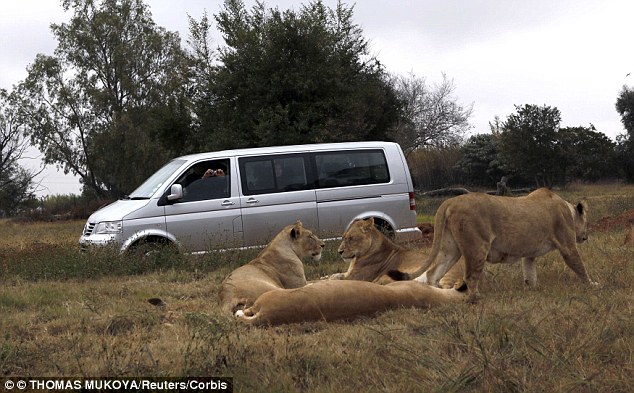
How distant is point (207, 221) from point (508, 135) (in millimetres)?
28506

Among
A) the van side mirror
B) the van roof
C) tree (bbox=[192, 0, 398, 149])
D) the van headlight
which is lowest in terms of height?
the van headlight

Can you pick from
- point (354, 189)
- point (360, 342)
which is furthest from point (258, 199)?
point (360, 342)

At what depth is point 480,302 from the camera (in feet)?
22.2

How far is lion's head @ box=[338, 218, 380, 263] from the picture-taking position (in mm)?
8828

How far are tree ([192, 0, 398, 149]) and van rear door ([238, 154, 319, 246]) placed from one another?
1248cm

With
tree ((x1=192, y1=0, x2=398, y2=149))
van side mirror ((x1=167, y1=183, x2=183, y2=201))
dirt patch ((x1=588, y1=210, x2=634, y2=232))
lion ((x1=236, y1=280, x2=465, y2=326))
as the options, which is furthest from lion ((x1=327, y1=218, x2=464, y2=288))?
tree ((x1=192, y1=0, x2=398, y2=149))

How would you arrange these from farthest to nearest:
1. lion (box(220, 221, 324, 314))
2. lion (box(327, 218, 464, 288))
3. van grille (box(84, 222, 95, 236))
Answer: van grille (box(84, 222, 95, 236))
lion (box(327, 218, 464, 288))
lion (box(220, 221, 324, 314))

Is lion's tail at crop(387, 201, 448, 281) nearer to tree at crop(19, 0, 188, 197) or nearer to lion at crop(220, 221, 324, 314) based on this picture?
lion at crop(220, 221, 324, 314)

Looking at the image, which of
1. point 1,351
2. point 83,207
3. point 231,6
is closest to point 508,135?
point 231,6

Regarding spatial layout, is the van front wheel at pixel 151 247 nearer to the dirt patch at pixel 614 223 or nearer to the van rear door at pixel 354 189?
the van rear door at pixel 354 189

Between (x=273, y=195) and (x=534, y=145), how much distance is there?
90.5ft

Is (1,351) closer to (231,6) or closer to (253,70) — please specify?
(253,70)

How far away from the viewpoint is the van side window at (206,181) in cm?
1129

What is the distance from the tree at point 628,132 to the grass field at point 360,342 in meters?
34.8
